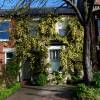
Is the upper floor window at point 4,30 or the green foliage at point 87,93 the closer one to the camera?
the green foliage at point 87,93

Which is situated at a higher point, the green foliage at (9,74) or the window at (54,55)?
the window at (54,55)

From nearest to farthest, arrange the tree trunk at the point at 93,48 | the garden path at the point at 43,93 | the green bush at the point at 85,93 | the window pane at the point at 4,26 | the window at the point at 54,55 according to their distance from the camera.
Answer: the green bush at the point at 85,93 → the garden path at the point at 43,93 → the window at the point at 54,55 → the tree trunk at the point at 93,48 → the window pane at the point at 4,26

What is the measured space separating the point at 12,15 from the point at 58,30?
405 cm

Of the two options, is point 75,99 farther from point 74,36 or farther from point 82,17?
point 74,36

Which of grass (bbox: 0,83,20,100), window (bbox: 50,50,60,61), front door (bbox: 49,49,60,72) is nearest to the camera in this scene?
grass (bbox: 0,83,20,100)

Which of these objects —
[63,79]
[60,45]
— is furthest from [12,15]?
[63,79]

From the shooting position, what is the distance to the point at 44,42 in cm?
3225

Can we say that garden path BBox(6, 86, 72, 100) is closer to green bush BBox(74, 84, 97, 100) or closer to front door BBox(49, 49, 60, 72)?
green bush BBox(74, 84, 97, 100)

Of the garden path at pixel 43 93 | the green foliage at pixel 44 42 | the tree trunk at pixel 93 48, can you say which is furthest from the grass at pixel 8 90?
the tree trunk at pixel 93 48

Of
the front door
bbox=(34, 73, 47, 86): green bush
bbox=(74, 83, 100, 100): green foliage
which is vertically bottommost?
bbox=(74, 83, 100, 100): green foliage

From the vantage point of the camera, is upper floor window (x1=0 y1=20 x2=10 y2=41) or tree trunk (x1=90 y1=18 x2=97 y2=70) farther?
upper floor window (x1=0 y1=20 x2=10 y2=41)

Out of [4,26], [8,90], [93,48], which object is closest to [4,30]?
[4,26]

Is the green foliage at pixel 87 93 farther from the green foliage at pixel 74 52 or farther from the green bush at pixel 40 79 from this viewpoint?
the green foliage at pixel 74 52

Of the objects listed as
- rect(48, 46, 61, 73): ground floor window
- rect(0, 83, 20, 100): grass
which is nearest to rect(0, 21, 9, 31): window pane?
rect(48, 46, 61, 73): ground floor window
